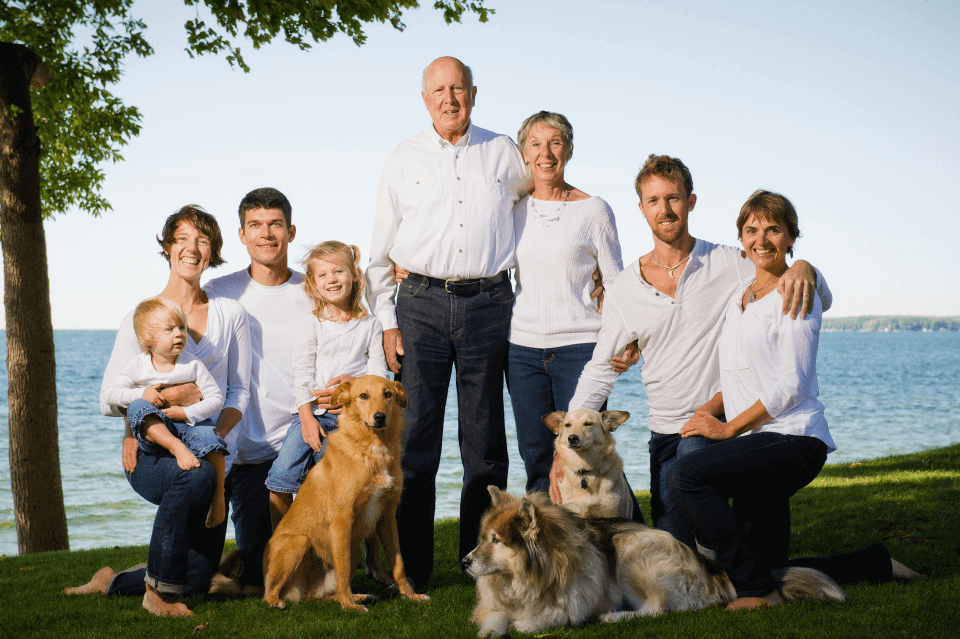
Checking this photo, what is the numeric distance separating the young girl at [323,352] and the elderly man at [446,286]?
0.45ft

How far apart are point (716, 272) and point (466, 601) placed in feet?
8.59

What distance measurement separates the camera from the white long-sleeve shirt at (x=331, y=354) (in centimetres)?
468

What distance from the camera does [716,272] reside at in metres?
4.41

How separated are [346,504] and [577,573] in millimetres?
1438

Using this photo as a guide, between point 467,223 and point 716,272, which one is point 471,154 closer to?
point 467,223

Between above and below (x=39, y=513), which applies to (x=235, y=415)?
above

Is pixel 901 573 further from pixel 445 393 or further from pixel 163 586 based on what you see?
pixel 163 586

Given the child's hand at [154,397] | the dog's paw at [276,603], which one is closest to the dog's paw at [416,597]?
the dog's paw at [276,603]

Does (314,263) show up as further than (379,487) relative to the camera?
Yes

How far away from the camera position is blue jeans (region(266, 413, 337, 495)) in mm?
4582

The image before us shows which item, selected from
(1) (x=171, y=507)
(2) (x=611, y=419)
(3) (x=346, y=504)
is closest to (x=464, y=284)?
(2) (x=611, y=419)

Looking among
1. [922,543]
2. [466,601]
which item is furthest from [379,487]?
[922,543]

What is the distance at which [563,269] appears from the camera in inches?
180

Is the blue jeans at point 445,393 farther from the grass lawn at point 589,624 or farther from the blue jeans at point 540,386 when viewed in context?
the grass lawn at point 589,624
